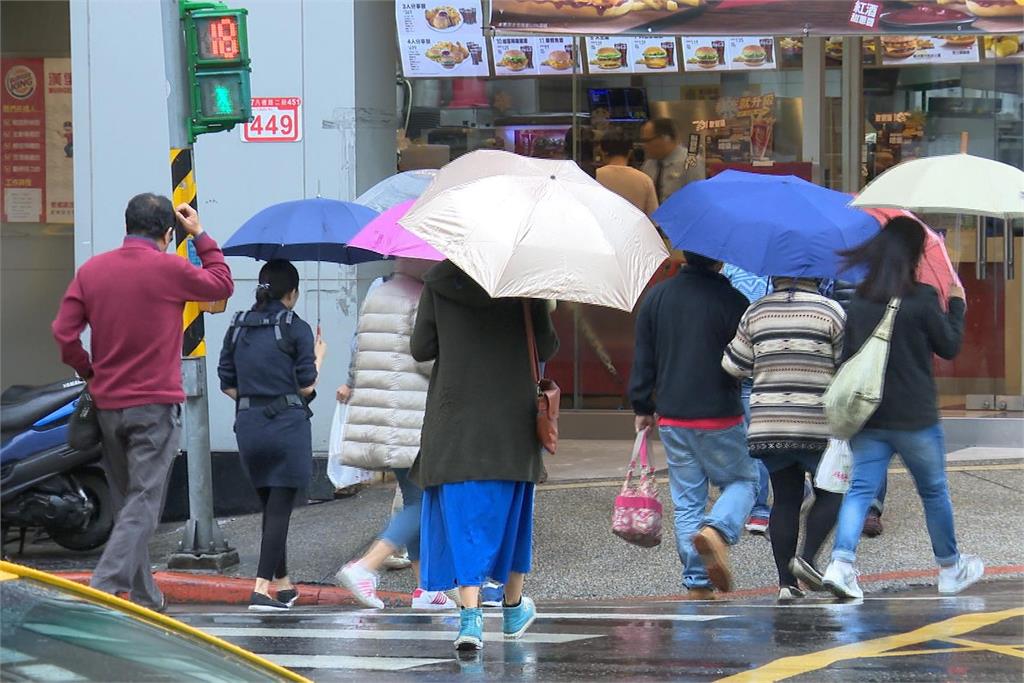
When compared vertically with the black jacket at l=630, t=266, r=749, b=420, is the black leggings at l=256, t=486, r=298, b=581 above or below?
below

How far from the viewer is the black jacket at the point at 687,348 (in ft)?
24.1

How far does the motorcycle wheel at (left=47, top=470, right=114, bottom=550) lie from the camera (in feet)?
32.6

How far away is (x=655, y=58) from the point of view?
1223cm

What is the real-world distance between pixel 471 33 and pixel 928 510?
20.2 feet

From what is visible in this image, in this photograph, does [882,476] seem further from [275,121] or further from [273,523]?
[275,121]

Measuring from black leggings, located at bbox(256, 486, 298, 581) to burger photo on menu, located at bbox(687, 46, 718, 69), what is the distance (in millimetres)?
5758

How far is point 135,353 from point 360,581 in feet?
5.24

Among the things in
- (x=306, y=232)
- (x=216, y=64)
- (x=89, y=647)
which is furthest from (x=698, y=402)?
(x=89, y=647)

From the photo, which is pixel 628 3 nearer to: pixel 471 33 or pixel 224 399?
pixel 471 33

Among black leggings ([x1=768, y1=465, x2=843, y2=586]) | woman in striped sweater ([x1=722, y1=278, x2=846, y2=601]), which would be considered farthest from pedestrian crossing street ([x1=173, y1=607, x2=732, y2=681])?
woman in striped sweater ([x1=722, y1=278, x2=846, y2=601])

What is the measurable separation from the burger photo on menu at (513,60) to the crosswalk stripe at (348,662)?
22.4 ft

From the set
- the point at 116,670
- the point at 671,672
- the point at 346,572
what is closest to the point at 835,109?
the point at 346,572

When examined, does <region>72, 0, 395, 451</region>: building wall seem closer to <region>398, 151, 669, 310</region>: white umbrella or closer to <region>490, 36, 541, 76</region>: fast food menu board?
<region>490, 36, 541, 76</region>: fast food menu board

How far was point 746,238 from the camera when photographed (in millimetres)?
7281
